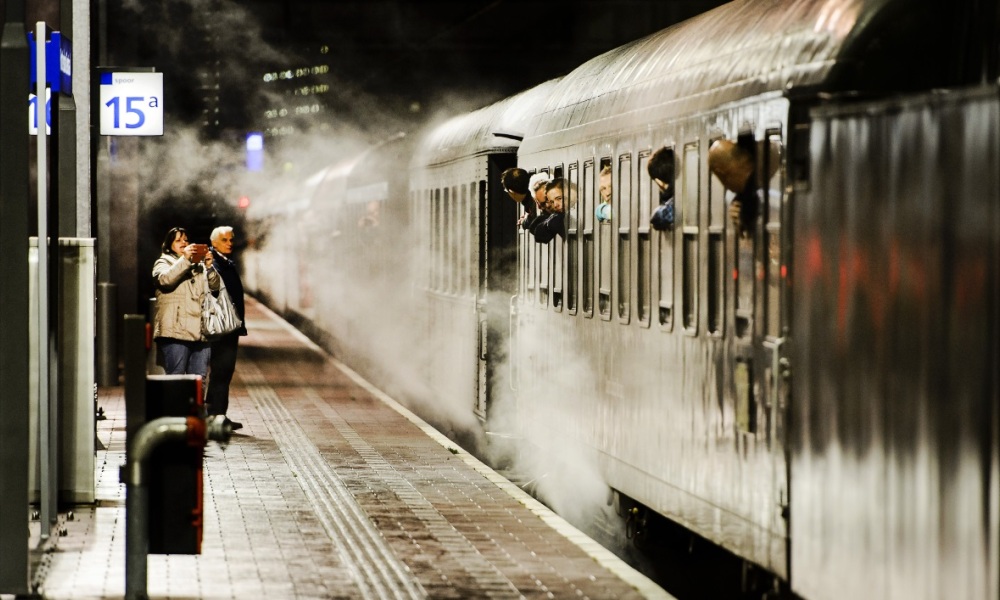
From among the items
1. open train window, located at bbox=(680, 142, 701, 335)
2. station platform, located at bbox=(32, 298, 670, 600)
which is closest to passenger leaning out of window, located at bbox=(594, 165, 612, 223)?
open train window, located at bbox=(680, 142, 701, 335)

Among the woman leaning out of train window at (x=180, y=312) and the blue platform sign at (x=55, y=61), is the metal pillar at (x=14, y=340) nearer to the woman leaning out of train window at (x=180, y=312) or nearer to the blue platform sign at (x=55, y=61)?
the blue platform sign at (x=55, y=61)

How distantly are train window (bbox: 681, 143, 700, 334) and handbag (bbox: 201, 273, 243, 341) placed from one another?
6.81 m

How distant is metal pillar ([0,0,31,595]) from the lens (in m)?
7.37

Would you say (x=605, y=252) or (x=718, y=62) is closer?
(x=718, y=62)

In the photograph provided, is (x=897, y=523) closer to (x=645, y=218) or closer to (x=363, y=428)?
(x=645, y=218)

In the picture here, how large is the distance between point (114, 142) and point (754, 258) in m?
17.1

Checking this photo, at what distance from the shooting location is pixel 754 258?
7.85 meters

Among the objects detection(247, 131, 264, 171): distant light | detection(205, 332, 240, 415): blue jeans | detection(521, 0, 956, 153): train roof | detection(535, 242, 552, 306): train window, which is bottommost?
detection(205, 332, 240, 415): blue jeans

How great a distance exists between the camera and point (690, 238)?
900 centimetres

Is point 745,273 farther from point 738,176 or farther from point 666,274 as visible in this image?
point 666,274

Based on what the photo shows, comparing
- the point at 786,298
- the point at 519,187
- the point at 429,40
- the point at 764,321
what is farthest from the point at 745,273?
the point at 429,40

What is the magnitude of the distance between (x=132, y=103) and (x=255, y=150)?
230ft

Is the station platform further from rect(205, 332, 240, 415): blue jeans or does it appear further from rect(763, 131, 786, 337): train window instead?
rect(763, 131, 786, 337): train window

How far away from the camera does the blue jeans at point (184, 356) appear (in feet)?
47.8
